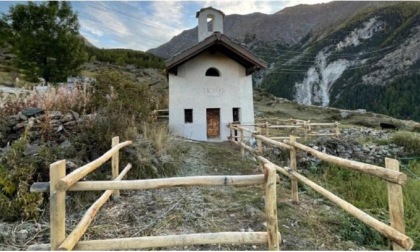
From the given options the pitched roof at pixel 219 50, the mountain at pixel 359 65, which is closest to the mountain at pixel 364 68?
the mountain at pixel 359 65

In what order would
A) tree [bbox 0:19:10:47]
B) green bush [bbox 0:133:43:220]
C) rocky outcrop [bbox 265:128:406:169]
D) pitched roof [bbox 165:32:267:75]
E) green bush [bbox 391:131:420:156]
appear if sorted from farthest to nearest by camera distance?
tree [bbox 0:19:10:47]
green bush [bbox 391:131:420:156]
rocky outcrop [bbox 265:128:406:169]
pitched roof [bbox 165:32:267:75]
green bush [bbox 0:133:43:220]

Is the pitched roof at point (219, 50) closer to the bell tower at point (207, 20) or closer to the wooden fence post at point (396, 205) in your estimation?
the bell tower at point (207, 20)

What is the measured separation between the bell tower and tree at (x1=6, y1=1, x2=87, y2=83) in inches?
470

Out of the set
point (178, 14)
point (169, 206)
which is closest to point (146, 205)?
point (169, 206)

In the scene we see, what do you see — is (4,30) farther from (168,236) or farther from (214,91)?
(168,236)

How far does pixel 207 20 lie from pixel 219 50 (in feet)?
6.75

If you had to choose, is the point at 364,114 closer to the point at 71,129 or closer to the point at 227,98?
the point at 227,98

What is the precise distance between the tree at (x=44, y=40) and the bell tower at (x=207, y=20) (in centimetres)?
1194

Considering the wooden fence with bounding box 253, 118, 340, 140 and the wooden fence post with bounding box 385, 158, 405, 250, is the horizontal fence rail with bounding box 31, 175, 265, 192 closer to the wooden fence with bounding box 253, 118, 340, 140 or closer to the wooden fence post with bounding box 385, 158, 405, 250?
the wooden fence post with bounding box 385, 158, 405, 250

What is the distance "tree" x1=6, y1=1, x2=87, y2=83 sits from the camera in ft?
68.3

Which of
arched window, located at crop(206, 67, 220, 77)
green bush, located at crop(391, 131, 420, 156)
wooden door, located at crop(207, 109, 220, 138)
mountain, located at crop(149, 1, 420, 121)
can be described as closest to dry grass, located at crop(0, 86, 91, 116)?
wooden door, located at crop(207, 109, 220, 138)

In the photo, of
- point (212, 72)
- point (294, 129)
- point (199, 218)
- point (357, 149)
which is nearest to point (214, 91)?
point (212, 72)

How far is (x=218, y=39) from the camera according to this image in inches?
488

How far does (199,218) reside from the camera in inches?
170
